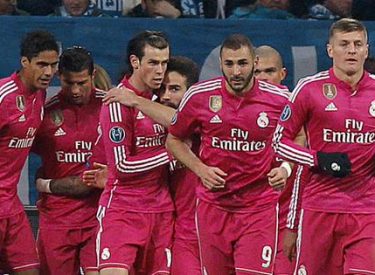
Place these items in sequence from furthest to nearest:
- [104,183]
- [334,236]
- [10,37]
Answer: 1. [10,37]
2. [104,183]
3. [334,236]

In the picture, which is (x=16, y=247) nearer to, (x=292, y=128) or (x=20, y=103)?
(x=20, y=103)

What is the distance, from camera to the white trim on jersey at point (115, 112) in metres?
9.05

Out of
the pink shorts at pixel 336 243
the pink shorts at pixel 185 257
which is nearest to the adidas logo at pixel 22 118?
Answer: the pink shorts at pixel 185 257

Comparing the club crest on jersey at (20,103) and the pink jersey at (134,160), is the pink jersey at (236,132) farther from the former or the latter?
the club crest on jersey at (20,103)

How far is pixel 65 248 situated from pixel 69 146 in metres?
0.75

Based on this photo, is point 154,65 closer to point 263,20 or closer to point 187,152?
point 187,152

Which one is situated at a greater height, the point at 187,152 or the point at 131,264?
the point at 187,152

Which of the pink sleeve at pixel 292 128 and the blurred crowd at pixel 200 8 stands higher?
the blurred crowd at pixel 200 8

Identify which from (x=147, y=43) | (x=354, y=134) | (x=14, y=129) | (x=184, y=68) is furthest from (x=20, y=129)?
(x=354, y=134)

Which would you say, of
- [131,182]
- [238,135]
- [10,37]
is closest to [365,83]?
[238,135]

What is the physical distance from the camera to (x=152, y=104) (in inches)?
355

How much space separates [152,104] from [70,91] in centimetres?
86

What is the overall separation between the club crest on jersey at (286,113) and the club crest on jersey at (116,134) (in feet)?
3.57

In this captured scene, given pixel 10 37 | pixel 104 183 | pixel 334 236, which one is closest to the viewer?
pixel 334 236
